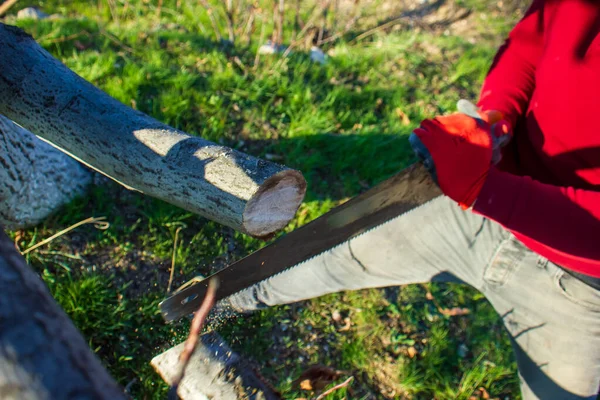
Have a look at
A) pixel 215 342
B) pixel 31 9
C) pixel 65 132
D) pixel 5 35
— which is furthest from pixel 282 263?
pixel 31 9

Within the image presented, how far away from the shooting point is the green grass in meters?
2.31

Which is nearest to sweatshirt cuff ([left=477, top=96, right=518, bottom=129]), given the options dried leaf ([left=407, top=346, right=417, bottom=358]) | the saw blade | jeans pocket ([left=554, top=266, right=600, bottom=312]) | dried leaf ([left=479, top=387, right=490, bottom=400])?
the saw blade

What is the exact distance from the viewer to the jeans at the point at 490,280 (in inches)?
78.8

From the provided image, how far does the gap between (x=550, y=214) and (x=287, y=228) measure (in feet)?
4.67

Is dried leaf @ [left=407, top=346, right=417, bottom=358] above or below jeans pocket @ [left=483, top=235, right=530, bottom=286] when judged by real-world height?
below

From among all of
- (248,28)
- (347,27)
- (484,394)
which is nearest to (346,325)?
(484,394)

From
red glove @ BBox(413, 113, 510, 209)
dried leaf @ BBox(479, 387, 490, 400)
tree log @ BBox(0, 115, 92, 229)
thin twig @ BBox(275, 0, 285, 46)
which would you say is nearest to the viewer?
red glove @ BBox(413, 113, 510, 209)

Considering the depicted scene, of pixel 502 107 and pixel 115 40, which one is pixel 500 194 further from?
pixel 115 40

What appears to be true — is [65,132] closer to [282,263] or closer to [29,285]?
[29,285]

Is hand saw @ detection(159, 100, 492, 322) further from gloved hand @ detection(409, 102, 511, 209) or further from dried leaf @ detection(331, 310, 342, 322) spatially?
dried leaf @ detection(331, 310, 342, 322)

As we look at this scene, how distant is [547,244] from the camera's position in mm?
1864

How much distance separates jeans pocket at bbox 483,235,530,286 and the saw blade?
0.40m

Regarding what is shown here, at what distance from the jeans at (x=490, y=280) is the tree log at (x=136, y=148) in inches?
28.5

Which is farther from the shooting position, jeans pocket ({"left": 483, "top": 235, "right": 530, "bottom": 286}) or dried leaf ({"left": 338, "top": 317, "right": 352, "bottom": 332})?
dried leaf ({"left": 338, "top": 317, "right": 352, "bottom": 332})
